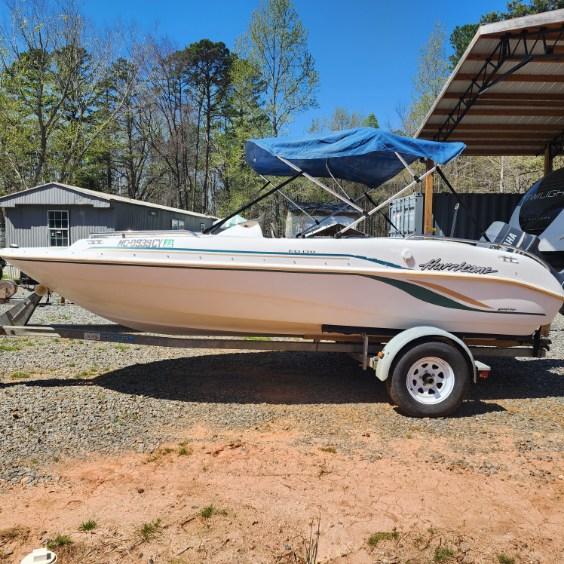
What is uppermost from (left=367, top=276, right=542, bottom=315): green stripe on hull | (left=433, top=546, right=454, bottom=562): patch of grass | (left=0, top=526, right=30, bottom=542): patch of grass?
(left=367, top=276, right=542, bottom=315): green stripe on hull

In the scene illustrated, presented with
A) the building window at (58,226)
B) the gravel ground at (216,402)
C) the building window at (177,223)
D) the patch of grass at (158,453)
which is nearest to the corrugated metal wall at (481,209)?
the gravel ground at (216,402)

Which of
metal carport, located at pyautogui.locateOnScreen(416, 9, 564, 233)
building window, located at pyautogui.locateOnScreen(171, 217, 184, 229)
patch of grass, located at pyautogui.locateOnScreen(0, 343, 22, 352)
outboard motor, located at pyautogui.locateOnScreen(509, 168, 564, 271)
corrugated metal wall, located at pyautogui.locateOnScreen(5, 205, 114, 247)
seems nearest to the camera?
patch of grass, located at pyautogui.locateOnScreen(0, 343, 22, 352)

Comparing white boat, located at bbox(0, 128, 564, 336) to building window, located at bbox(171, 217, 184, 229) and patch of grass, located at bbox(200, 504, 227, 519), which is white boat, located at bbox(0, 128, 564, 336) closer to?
patch of grass, located at bbox(200, 504, 227, 519)

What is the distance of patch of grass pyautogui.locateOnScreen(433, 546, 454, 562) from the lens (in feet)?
8.11

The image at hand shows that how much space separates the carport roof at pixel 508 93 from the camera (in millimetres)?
8445

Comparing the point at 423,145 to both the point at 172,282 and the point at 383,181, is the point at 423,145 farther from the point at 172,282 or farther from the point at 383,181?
the point at 172,282

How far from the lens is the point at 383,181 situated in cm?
622

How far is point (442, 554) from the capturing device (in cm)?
250

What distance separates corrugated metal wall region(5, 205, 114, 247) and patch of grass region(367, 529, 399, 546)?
18.6 m

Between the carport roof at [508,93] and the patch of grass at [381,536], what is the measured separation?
8231 millimetres

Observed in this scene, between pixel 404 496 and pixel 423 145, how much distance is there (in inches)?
135

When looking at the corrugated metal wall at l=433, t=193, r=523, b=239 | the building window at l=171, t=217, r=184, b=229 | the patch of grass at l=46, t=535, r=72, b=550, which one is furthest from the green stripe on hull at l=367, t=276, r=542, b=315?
the building window at l=171, t=217, r=184, b=229

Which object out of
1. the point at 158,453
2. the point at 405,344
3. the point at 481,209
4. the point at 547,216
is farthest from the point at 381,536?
the point at 481,209

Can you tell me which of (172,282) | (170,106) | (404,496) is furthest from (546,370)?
(170,106)
